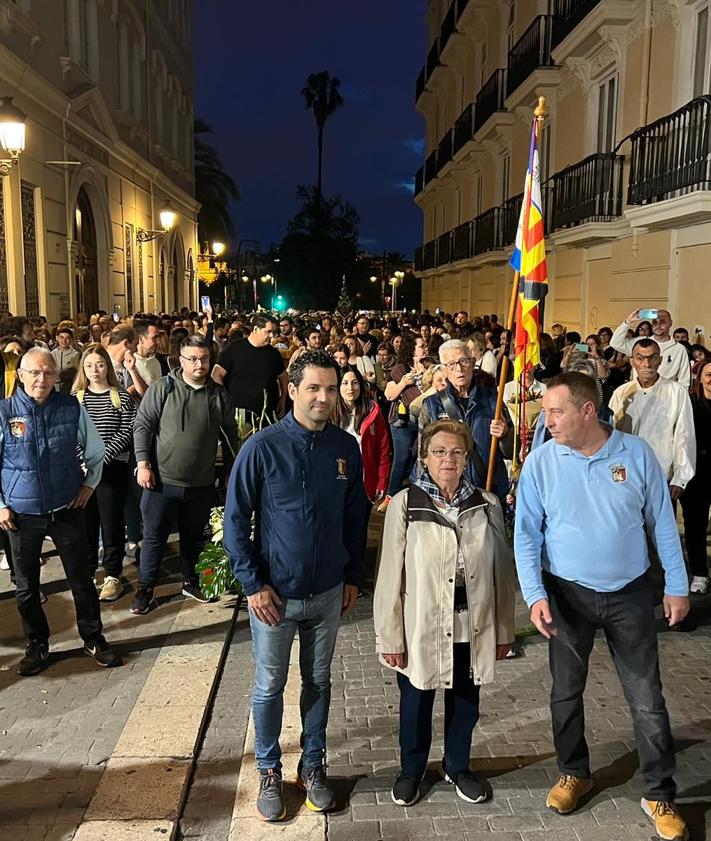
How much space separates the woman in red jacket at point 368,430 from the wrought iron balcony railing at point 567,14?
1140 centimetres

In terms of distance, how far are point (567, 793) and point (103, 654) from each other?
2.92m

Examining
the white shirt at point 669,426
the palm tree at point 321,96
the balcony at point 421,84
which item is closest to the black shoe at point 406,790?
the white shirt at point 669,426

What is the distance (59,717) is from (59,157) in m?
14.9

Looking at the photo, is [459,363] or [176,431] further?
[176,431]

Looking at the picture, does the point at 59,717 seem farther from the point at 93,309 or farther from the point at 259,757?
the point at 93,309

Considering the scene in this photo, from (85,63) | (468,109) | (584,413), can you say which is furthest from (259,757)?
(468,109)

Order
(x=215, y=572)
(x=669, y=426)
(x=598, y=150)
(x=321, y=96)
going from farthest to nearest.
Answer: (x=321, y=96)
(x=598, y=150)
(x=215, y=572)
(x=669, y=426)

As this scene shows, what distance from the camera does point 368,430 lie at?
625 cm

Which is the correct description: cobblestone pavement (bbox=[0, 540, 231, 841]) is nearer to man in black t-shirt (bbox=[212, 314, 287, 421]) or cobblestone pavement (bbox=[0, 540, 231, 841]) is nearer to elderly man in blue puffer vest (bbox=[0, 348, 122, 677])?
elderly man in blue puffer vest (bbox=[0, 348, 122, 677])

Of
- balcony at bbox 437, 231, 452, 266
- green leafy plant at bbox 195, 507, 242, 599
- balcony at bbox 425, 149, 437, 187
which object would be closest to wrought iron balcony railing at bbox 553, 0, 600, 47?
green leafy plant at bbox 195, 507, 242, 599

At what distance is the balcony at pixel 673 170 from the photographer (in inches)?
427

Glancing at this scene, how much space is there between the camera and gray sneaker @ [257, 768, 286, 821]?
3.53 m

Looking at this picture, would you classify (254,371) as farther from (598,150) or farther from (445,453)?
(598,150)

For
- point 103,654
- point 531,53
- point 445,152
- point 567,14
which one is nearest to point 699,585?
point 103,654
